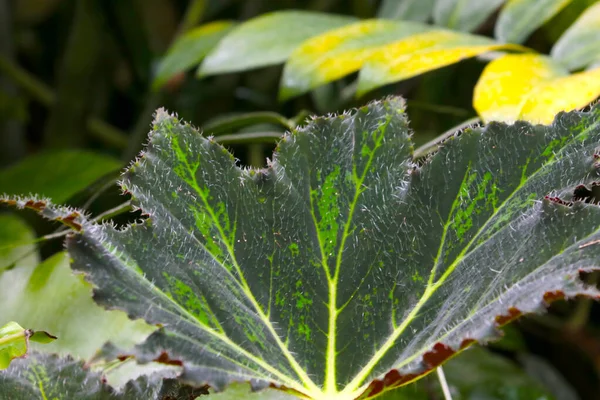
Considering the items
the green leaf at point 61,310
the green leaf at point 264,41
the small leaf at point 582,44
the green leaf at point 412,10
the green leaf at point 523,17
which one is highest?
the green leaf at point 412,10

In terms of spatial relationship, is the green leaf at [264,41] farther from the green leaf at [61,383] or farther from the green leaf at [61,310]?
the green leaf at [61,383]

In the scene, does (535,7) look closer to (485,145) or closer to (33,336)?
(485,145)

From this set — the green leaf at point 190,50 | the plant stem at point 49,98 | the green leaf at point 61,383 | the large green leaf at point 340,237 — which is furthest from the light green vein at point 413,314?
the plant stem at point 49,98

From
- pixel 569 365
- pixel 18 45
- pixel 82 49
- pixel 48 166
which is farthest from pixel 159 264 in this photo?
pixel 18 45

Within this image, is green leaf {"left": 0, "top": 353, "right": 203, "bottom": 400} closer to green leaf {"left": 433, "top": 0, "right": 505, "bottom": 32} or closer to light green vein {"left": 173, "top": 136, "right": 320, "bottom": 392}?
light green vein {"left": 173, "top": 136, "right": 320, "bottom": 392}

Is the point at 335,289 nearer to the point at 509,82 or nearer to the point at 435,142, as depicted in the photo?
the point at 435,142

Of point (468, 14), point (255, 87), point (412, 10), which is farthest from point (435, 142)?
point (255, 87)
